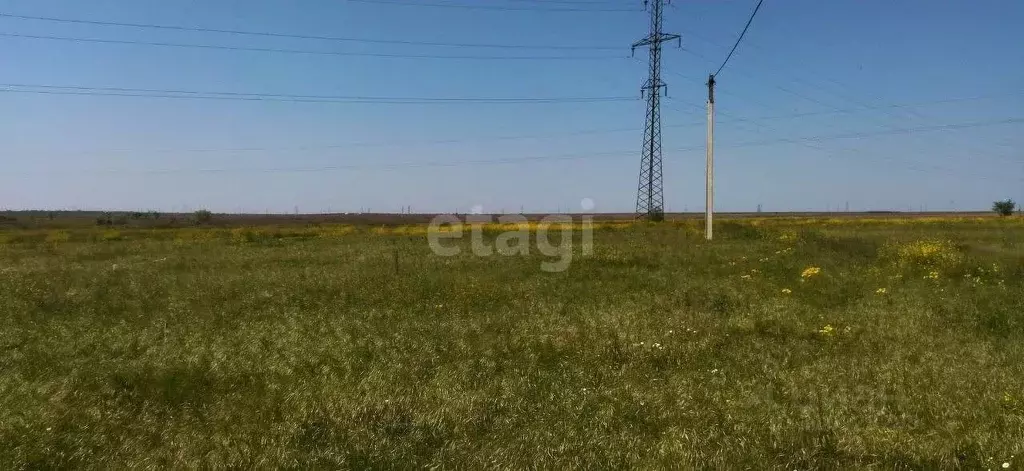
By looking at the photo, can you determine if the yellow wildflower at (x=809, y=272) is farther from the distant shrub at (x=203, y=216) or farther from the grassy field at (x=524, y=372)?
the distant shrub at (x=203, y=216)

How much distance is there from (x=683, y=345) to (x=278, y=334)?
6963mm

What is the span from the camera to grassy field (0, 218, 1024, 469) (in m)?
5.90

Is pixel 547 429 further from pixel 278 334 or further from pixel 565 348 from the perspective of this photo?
pixel 278 334

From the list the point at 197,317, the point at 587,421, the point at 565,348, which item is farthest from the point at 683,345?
the point at 197,317

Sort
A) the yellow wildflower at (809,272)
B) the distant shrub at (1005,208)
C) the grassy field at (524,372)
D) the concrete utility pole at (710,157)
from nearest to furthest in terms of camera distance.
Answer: the grassy field at (524,372)
the yellow wildflower at (809,272)
the concrete utility pole at (710,157)
the distant shrub at (1005,208)

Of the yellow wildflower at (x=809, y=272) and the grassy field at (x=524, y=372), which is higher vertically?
the yellow wildflower at (x=809, y=272)

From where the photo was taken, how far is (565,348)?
10.1 m

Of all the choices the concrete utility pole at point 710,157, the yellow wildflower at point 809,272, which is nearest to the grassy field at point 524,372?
the yellow wildflower at point 809,272

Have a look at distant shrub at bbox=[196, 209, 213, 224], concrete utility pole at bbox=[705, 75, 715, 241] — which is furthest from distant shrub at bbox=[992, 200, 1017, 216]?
distant shrub at bbox=[196, 209, 213, 224]

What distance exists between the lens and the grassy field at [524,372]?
590cm

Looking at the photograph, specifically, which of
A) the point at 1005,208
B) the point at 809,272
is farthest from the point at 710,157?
the point at 1005,208

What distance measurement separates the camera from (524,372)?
28.6ft

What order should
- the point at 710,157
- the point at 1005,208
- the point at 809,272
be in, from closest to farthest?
the point at 809,272 < the point at 710,157 < the point at 1005,208

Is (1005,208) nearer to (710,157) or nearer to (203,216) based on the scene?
(710,157)
